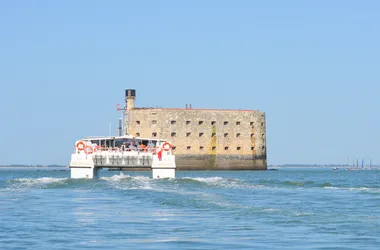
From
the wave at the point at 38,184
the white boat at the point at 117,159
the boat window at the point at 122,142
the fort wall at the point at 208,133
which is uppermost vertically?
the fort wall at the point at 208,133

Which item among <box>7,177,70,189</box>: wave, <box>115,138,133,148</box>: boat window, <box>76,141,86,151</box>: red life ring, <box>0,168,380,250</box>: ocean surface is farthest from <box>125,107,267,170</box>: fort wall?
<box>0,168,380,250</box>: ocean surface

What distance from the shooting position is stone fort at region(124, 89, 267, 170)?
14262 centimetres

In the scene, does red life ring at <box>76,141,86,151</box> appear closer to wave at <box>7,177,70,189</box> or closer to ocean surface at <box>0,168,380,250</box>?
wave at <box>7,177,70,189</box>

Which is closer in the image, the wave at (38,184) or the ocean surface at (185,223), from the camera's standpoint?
the ocean surface at (185,223)

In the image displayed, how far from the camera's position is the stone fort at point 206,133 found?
143 m

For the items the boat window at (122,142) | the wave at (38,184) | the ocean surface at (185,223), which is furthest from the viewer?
the boat window at (122,142)

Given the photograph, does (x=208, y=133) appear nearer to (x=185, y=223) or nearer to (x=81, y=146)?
(x=81, y=146)

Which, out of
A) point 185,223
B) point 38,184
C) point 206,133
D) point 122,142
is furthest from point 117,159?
point 206,133

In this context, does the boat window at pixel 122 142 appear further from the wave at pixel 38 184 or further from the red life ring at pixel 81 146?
the wave at pixel 38 184

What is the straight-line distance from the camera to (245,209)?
31.7m

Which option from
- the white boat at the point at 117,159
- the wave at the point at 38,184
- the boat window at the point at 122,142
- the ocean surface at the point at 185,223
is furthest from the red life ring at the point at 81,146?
the ocean surface at the point at 185,223

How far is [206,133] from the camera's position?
146375 millimetres

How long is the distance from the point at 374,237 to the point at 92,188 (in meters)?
31.1

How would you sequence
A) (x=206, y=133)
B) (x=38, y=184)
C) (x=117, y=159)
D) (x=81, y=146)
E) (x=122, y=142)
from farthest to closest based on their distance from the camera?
(x=206, y=133)
(x=122, y=142)
(x=117, y=159)
(x=81, y=146)
(x=38, y=184)
